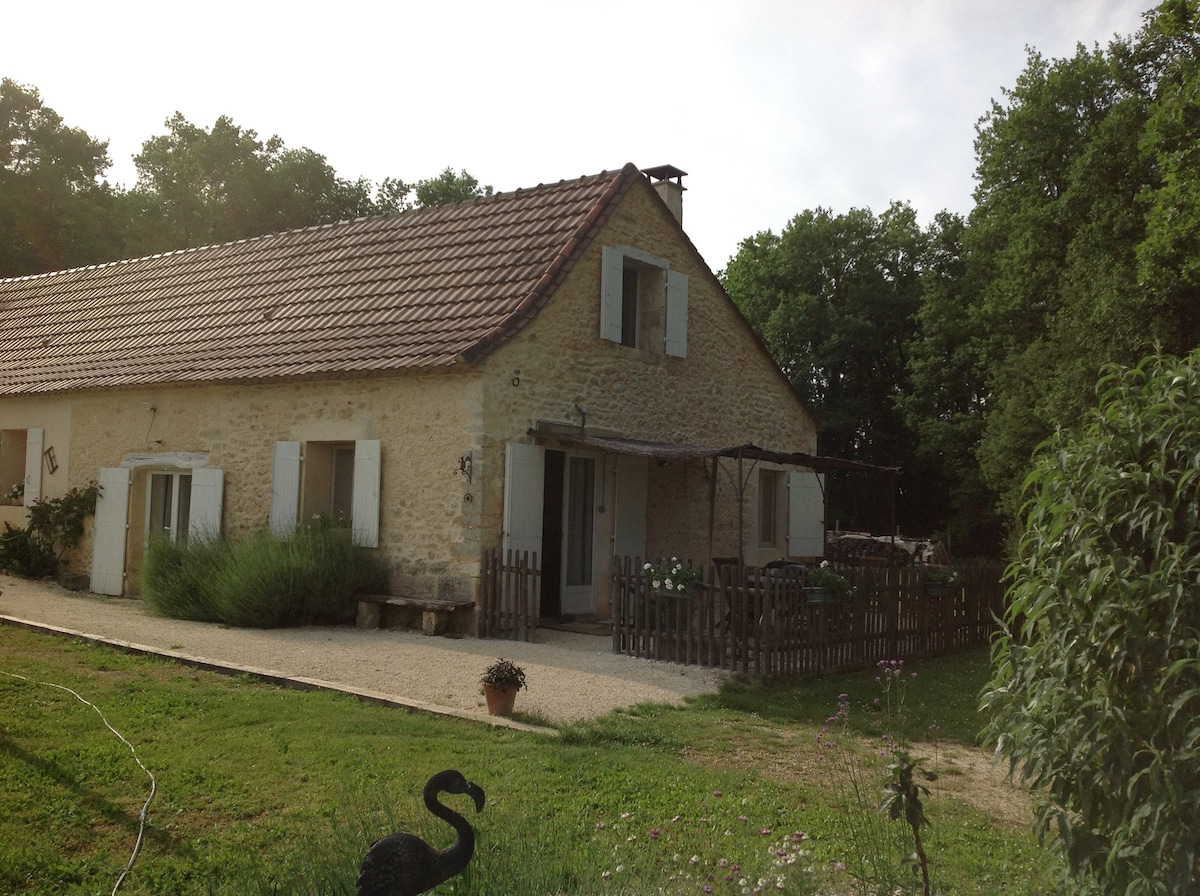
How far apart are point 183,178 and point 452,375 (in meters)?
28.6

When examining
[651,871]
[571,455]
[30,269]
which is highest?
[30,269]

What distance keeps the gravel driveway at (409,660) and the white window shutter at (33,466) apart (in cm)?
374

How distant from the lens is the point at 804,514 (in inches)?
656

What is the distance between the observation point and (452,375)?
1161 cm

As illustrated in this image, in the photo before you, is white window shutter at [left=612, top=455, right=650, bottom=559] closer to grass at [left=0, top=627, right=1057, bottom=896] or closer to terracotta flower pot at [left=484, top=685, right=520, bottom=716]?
grass at [left=0, top=627, right=1057, bottom=896]

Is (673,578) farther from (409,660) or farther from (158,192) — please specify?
(158,192)

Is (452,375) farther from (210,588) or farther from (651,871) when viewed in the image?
(651,871)

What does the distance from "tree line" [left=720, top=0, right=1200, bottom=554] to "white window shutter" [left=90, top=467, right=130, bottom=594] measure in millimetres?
11768

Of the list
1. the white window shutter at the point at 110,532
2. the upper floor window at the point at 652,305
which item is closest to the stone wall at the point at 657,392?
the upper floor window at the point at 652,305

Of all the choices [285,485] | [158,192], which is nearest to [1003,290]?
[285,485]

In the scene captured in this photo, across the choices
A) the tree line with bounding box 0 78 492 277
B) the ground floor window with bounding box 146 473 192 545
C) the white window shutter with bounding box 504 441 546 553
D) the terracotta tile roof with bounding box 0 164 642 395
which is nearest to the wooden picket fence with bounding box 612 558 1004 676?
the white window shutter with bounding box 504 441 546 553

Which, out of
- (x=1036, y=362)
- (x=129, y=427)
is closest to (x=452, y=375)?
(x=129, y=427)

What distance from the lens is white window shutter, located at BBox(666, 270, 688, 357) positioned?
1461cm

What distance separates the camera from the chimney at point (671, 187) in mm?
15969
